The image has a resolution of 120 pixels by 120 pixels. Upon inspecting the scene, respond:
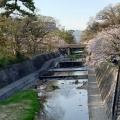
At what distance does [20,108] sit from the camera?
1709cm

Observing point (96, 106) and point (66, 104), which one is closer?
point (96, 106)

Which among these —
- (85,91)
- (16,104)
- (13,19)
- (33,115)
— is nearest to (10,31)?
(13,19)

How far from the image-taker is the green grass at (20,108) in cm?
1527

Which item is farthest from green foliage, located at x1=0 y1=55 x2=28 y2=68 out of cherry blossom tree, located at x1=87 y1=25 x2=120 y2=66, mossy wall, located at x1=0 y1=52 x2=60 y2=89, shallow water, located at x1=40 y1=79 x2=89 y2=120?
cherry blossom tree, located at x1=87 y1=25 x2=120 y2=66

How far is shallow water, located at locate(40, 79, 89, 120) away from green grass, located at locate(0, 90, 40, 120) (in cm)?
76

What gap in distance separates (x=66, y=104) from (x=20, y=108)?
381 cm

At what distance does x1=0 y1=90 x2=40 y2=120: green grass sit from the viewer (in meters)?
15.3

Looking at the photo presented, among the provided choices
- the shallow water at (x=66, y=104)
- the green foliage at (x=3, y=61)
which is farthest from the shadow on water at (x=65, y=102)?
the green foliage at (x=3, y=61)

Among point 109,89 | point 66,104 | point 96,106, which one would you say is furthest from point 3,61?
point 109,89

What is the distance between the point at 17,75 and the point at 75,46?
3827 cm

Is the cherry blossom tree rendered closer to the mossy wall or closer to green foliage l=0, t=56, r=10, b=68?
the mossy wall

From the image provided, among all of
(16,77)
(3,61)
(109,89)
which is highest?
(3,61)

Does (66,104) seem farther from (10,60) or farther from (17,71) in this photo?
(10,60)

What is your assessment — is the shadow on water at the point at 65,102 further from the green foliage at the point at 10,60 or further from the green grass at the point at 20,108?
the green foliage at the point at 10,60
